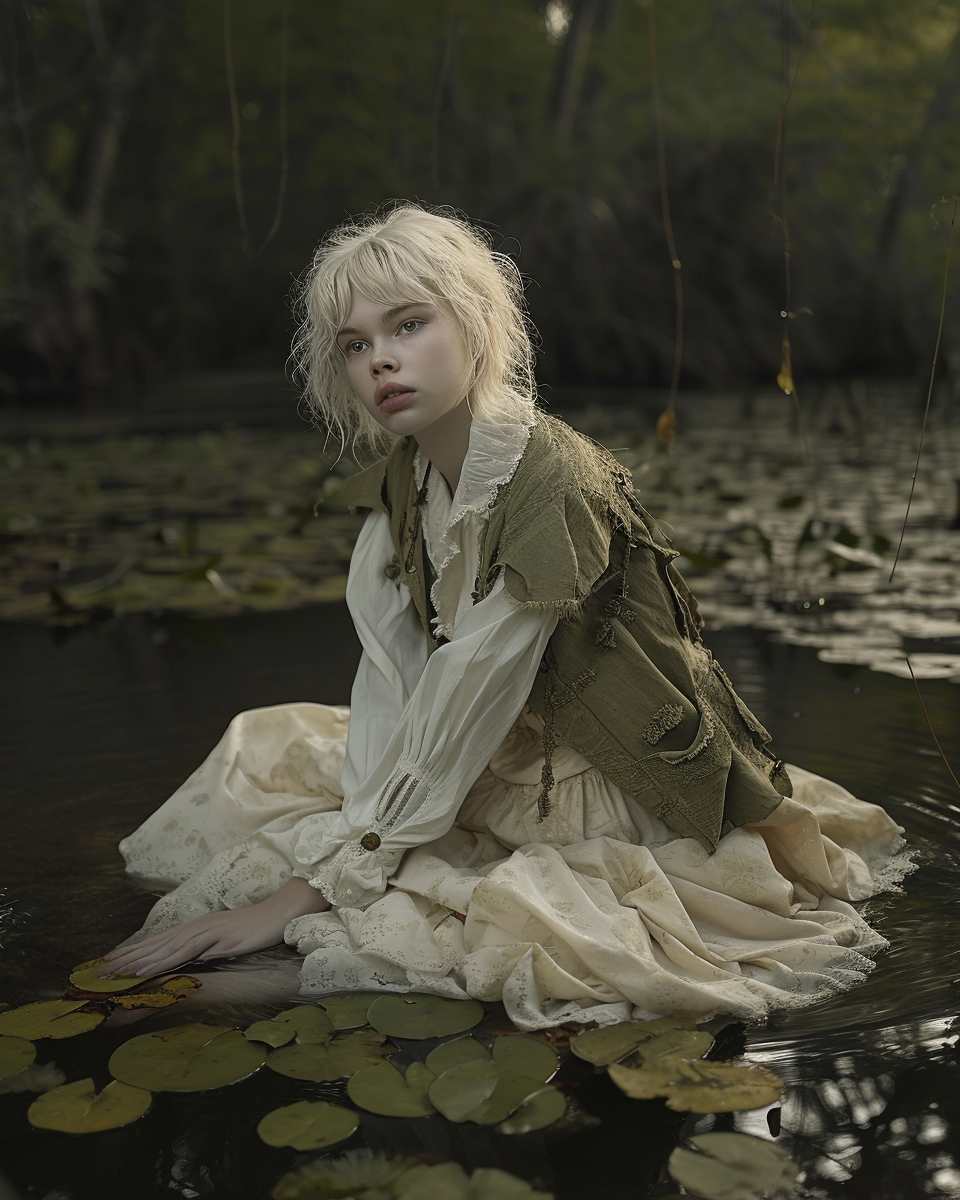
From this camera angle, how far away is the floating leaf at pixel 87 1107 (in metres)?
1.14

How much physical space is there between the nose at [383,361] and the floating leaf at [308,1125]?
2.58ft

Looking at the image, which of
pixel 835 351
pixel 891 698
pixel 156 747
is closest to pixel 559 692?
pixel 156 747

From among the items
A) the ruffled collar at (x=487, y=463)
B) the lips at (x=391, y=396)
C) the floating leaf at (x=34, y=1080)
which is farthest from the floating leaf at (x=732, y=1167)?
the lips at (x=391, y=396)

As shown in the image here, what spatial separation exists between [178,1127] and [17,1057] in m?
0.23

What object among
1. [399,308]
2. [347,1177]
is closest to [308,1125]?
[347,1177]

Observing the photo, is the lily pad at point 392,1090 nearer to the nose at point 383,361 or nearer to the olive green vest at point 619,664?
the olive green vest at point 619,664

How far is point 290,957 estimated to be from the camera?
1.45m

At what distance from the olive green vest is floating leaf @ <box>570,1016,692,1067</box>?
269mm

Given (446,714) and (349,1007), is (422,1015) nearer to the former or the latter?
(349,1007)

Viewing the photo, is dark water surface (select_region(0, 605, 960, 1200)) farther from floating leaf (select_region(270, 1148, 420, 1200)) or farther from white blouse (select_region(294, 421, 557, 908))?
white blouse (select_region(294, 421, 557, 908))

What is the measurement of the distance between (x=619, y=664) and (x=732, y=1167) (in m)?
0.58

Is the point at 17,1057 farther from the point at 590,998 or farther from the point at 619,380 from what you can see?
the point at 619,380

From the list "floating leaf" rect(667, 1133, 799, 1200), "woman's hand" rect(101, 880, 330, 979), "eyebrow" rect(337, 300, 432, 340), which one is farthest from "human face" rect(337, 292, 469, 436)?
"floating leaf" rect(667, 1133, 799, 1200)

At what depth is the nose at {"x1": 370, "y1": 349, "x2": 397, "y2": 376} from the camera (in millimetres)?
1396
